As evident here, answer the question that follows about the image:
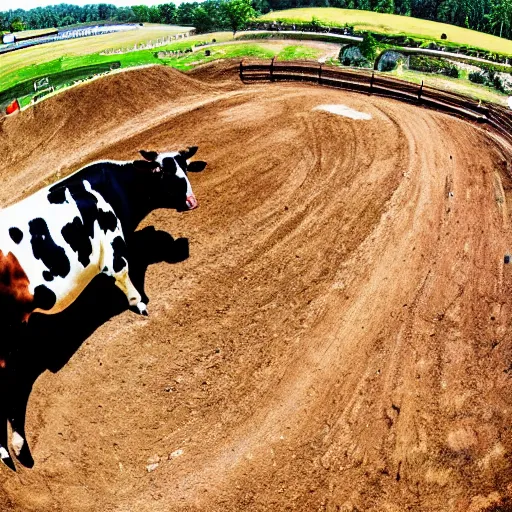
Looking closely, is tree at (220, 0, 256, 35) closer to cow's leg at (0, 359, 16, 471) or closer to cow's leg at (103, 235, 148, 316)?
cow's leg at (103, 235, 148, 316)

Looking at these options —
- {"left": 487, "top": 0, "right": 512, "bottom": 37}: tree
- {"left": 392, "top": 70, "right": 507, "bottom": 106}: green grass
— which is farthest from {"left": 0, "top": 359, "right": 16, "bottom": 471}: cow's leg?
{"left": 487, "top": 0, "right": 512, "bottom": 37}: tree

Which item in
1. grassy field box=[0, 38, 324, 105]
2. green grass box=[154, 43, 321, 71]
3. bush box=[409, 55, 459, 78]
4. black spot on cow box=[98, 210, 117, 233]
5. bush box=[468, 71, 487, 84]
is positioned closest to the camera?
black spot on cow box=[98, 210, 117, 233]

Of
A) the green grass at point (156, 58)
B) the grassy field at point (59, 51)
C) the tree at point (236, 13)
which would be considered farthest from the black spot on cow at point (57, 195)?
the tree at point (236, 13)

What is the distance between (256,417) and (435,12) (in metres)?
80.5

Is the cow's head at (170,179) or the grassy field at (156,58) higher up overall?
the grassy field at (156,58)

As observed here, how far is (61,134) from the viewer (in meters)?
23.9

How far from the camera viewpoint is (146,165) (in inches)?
486

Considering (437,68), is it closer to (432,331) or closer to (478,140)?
(478,140)

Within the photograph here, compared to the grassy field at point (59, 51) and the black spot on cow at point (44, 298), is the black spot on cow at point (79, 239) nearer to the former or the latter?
the black spot on cow at point (44, 298)

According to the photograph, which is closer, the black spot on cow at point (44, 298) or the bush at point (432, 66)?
the black spot on cow at point (44, 298)

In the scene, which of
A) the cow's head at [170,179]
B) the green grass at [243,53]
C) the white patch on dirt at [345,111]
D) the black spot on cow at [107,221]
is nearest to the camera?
the black spot on cow at [107,221]

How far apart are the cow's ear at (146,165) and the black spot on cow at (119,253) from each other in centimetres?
203

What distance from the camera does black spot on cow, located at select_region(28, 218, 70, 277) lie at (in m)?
9.80

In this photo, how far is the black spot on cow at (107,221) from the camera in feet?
36.8
